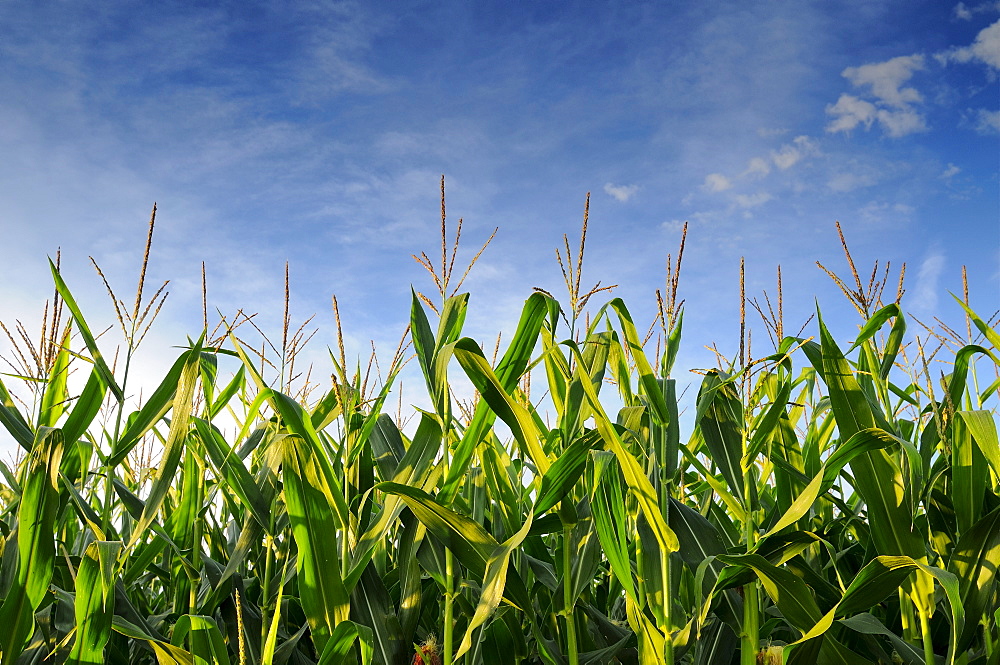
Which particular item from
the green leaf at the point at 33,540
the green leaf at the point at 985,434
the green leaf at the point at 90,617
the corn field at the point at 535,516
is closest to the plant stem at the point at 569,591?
the corn field at the point at 535,516

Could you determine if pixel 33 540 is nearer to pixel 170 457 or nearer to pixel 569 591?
pixel 170 457

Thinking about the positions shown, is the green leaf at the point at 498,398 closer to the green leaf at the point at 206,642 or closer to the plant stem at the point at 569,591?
the plant stem at the point at 569,591

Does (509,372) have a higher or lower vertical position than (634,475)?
higher

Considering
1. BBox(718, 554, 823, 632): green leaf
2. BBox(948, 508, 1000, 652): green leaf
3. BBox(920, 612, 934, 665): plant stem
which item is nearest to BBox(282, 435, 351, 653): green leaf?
BBox(718, 554, 823, 632): green leaf

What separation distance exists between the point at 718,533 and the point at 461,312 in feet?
2.33

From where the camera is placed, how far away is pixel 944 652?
1731 millimetres

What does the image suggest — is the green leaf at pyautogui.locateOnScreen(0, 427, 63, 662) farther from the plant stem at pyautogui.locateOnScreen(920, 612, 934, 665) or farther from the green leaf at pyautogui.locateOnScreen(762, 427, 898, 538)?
the plant stem at pyautogui.locateOnScreen(920, 612, 934, 665)

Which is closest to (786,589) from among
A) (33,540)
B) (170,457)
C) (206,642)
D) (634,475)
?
(634,475)

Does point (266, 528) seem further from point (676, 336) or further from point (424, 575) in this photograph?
point (676, 336)

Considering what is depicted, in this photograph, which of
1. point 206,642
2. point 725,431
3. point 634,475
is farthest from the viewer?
point 725,431

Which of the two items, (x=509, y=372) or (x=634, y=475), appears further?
(x=509, y=372)

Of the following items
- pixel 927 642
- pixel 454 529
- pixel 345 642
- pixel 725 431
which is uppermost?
pixel 725 431

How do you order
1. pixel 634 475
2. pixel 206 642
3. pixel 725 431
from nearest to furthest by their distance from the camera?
pixel 634 475 → pixel 206 642 → pixel 725 431

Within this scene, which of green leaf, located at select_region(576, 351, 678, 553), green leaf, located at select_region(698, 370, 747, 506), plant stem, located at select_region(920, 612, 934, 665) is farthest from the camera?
green leaf, located at select_region(698, 370, 747, 506)
